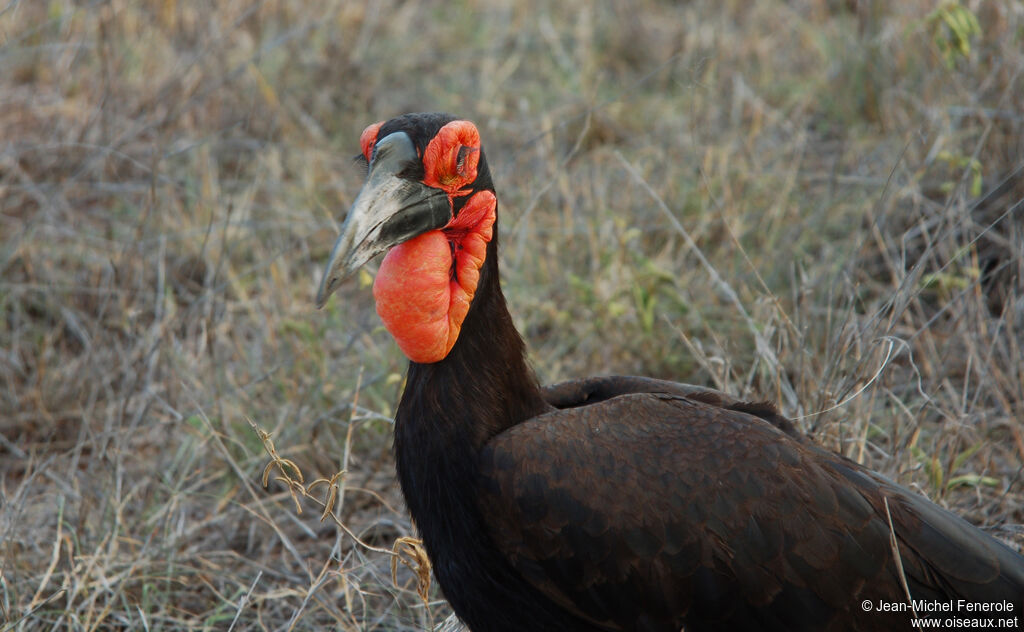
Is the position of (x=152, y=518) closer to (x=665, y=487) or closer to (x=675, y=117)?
(x=665, y=487)

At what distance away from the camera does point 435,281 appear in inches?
89.4

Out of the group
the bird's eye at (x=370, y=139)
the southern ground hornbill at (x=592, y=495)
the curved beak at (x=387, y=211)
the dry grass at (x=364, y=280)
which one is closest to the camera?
the curved beak at (x=387, y=211)

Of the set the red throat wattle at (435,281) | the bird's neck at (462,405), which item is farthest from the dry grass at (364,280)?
the red throat wattle at (435,281)

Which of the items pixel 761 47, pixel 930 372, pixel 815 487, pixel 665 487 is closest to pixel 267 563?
pixel 665 487

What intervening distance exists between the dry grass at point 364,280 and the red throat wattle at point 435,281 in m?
0.59

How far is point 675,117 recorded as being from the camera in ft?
17.1

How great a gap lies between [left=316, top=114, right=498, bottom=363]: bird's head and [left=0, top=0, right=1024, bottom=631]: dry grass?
0.62 meters

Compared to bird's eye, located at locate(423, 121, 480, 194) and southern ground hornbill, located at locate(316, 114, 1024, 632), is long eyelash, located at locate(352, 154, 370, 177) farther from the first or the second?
bird's eye, located at locate(423, 121, 480, 194)

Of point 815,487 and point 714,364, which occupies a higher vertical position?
point 815,487

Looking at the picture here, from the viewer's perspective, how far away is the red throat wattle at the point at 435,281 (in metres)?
2.27

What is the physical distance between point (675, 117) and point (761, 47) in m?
0.86

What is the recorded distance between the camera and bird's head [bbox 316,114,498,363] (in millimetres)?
2207

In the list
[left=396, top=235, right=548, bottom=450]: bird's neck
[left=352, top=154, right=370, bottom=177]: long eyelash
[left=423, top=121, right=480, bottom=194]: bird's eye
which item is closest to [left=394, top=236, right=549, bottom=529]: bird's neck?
[left=396, top=235, right=548, bottom=450]: bird's neck

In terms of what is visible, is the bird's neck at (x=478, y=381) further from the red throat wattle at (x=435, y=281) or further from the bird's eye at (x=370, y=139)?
the bird's eye at (x=370, y=139)
